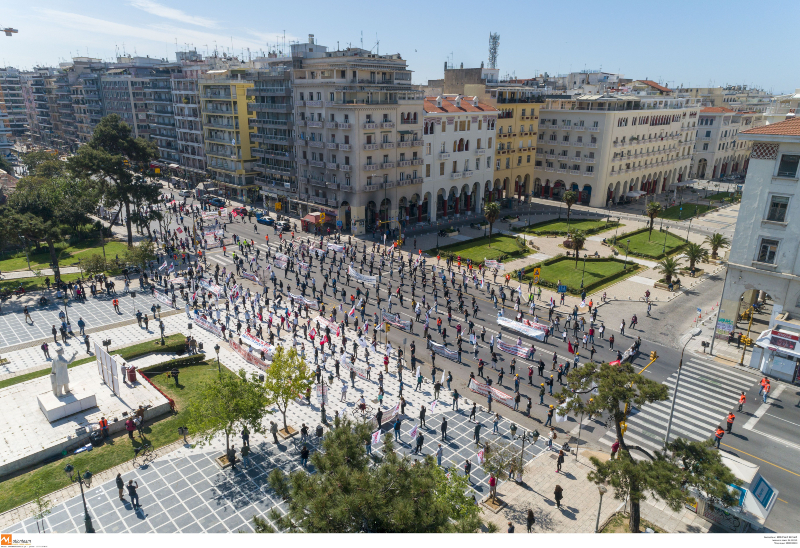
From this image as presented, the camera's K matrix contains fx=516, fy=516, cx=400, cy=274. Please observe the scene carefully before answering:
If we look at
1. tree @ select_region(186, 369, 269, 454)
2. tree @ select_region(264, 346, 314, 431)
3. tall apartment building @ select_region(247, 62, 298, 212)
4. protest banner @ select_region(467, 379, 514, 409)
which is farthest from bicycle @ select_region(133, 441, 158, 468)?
tall apartment building @ select_region(247, 62, 298, 212)

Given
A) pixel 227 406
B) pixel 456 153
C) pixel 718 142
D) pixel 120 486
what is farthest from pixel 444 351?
pixel 718 142

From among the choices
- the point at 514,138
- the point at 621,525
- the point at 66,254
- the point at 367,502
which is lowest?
the point at 66,254

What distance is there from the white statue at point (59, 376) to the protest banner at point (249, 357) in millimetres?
12040

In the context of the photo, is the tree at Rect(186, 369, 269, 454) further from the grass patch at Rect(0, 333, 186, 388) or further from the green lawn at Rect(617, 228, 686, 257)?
the green lawn at Rect(617, 228, 686, 257)

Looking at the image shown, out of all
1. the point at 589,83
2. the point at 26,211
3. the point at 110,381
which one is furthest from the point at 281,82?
the point at 589,83

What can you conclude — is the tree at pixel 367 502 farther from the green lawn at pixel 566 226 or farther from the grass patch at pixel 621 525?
the green lawn at pixel 566 226

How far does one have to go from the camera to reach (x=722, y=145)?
127m

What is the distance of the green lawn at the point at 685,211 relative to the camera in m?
93.5

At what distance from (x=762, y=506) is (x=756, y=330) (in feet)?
100

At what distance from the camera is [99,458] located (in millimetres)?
30062

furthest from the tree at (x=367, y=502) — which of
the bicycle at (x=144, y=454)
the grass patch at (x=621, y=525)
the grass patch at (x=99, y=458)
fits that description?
the grass patch at (x=99, y=458)

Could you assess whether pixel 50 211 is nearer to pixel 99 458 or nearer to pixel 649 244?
pixel 99 458

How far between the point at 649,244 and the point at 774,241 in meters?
33.8

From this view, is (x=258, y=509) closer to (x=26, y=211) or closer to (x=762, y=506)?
(x=762, y=506)
